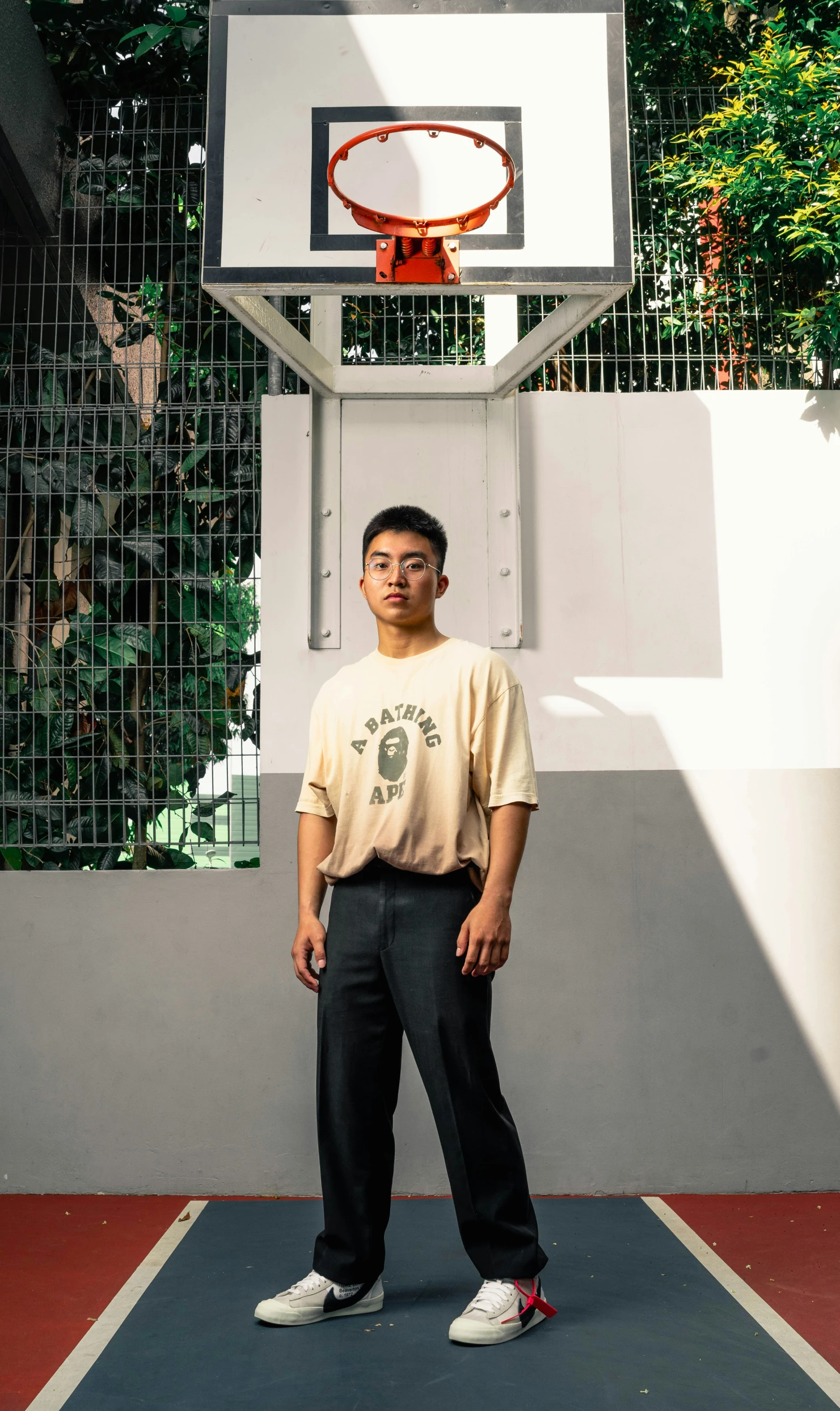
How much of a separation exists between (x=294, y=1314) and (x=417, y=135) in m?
2.93

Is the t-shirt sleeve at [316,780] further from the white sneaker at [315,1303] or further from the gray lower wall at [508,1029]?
the white sneaker at [315,1303]

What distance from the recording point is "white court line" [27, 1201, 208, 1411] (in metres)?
2.19

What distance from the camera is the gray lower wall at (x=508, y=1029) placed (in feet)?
11.6

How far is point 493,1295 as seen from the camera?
2393 millimetres

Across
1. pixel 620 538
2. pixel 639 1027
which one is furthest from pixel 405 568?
pixel 639 1027

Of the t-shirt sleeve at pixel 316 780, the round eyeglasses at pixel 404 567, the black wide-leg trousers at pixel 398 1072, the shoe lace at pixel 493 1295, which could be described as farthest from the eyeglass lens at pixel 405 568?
the shoe lace at pixel 493 1295

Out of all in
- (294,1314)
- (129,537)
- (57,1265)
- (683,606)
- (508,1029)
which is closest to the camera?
(294,1314)

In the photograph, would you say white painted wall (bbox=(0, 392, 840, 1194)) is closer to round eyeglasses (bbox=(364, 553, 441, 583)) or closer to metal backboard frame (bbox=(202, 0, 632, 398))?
metal backboard frame (bbox=(202, 0, 632, 398))

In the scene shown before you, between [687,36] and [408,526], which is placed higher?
[687,36]

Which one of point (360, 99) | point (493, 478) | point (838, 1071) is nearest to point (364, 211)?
point (360, 99)

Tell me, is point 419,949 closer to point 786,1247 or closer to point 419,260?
point 786,1247

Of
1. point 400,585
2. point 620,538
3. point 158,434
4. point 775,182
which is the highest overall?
point 775,182

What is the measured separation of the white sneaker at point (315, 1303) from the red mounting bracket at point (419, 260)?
7.99 ft

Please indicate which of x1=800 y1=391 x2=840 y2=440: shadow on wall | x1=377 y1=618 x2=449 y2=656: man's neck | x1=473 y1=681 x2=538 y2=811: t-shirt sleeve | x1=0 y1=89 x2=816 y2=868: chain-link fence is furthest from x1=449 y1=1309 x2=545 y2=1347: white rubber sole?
x1=800 y1=391 x2=840 y2=440: shadow on wall
